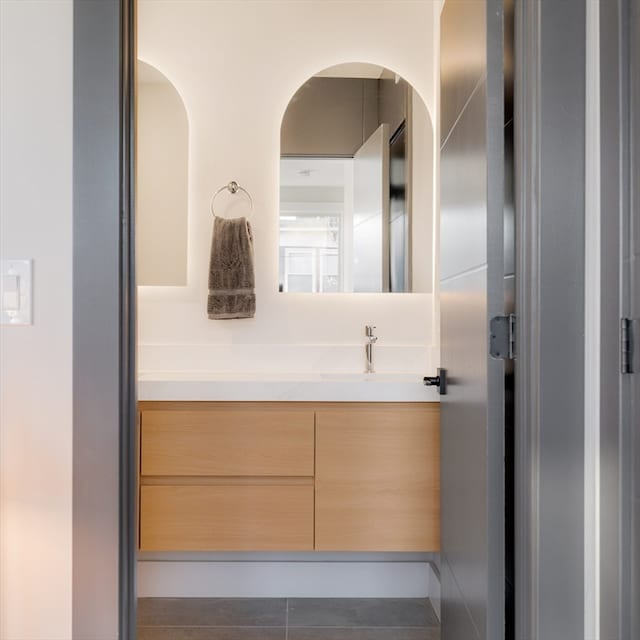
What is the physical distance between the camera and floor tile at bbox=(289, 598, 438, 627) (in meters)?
1.87

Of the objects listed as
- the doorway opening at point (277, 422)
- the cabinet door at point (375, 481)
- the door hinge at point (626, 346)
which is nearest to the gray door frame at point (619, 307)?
the door hinge at point (626, 346)

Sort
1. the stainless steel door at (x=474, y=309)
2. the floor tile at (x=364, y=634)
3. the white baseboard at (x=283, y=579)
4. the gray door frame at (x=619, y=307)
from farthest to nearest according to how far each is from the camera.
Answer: the white baseboard at (x=283, y=579)
the floor tile at (x=364, y=634)
the stainless steel door at (x=474, y=309)
the gray door frame at (x=619, y=307)

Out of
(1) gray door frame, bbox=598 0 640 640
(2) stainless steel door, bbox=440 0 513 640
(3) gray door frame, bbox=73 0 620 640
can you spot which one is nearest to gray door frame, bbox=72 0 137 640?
(3) gray door frame, bbox=73 0 620 640

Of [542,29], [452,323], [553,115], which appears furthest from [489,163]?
[452,323]

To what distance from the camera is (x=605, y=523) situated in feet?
3.31

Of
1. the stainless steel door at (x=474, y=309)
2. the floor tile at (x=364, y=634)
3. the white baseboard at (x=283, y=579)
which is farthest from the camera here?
the white baseboard at (x=283, y=579)

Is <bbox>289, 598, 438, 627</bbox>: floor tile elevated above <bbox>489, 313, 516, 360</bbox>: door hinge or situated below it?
below

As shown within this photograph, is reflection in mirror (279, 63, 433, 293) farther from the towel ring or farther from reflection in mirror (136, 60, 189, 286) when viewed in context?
reflection in mirror (136, 60, 189, 286)
